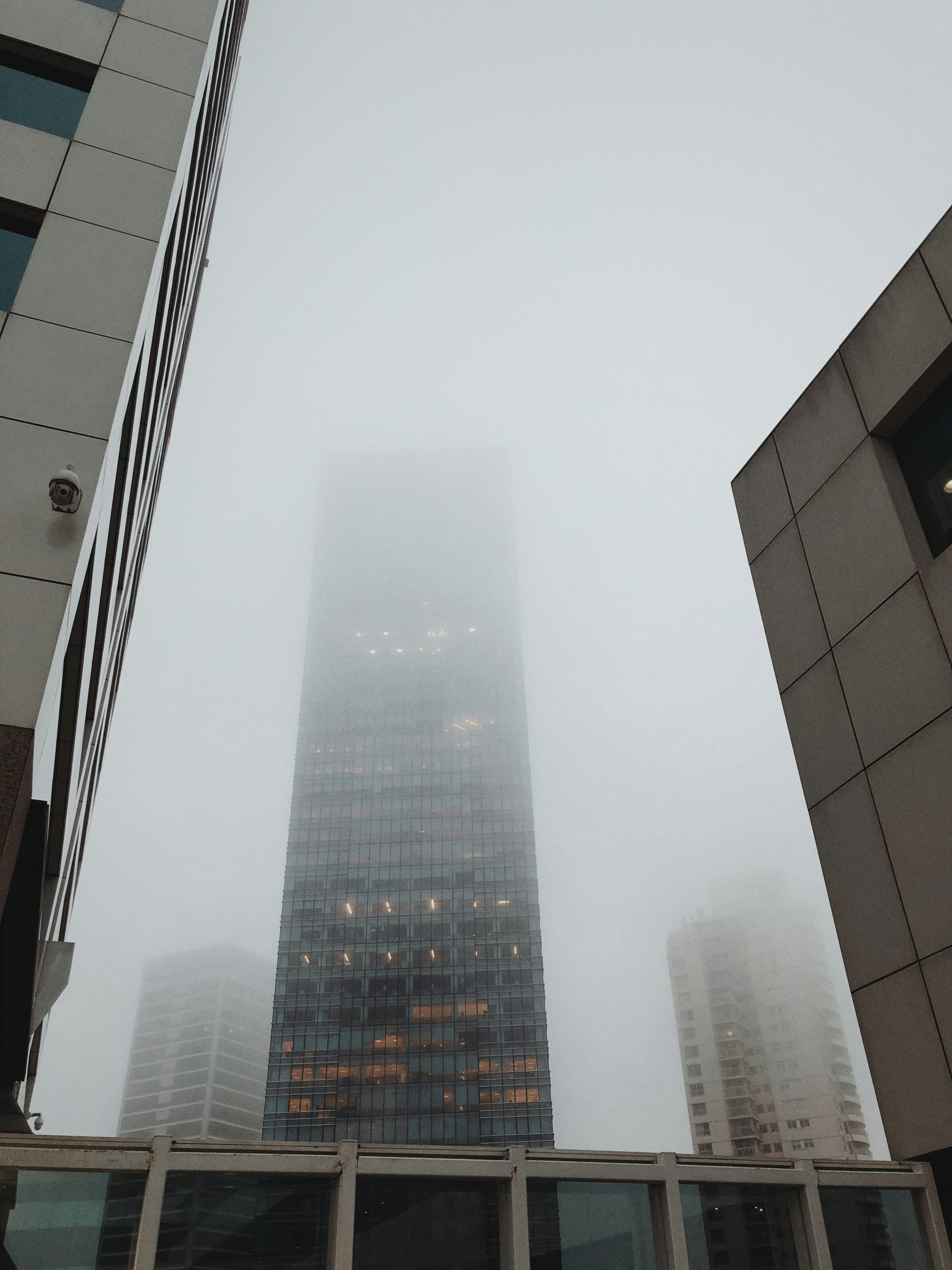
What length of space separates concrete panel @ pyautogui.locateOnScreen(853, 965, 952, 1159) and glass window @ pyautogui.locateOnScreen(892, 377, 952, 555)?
5757mm

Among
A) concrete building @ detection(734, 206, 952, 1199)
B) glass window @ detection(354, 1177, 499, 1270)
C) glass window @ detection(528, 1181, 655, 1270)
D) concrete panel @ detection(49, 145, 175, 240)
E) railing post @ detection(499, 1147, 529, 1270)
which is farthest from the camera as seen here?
concrete panel @ detection(49, 145, 175, 240)

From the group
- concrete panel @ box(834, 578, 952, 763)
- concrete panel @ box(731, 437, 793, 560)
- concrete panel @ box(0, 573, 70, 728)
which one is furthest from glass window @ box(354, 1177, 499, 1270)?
concrete panel @ box(731, 437, 793, 560)

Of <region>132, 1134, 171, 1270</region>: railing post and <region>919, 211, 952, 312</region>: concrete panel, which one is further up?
<region>919, 211, 952, 312</region>: concrete panel

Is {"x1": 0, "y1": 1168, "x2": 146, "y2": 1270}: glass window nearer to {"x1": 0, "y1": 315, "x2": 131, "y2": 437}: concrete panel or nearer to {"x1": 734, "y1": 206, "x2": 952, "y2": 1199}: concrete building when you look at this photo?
{"x1": 734, "y1": 206, "x2": 952, "y2": 1199}: concrete building

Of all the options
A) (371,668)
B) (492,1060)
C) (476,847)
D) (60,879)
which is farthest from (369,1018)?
(60,879)

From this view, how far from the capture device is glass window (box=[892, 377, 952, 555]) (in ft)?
39.6

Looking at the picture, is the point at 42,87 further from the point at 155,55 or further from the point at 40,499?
the point at 40,499

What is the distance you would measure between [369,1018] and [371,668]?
264 ft

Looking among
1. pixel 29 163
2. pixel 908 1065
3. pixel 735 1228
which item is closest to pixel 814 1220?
pixel 735 1228

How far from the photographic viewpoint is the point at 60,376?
1173 centimetres

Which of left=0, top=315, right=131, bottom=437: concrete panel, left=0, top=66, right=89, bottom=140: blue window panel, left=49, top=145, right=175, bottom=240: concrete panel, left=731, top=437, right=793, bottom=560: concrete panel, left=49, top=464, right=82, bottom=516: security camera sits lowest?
left=49, top=464, right=82, bottom=516: security camera

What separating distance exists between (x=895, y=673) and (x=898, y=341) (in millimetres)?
5157

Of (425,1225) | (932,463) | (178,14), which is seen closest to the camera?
(425,1225)

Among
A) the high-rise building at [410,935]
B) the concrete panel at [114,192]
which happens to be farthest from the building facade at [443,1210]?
the high-rise building at [410,935]
